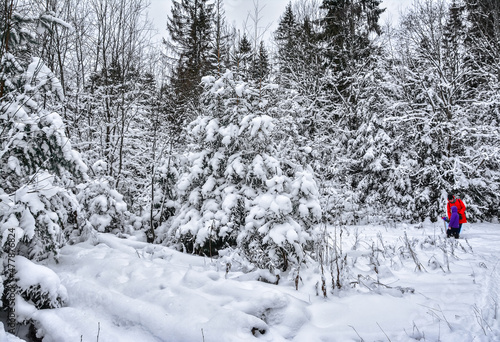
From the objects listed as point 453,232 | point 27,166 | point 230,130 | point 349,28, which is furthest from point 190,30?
point 453,232

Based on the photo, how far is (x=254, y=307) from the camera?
2.74 metres

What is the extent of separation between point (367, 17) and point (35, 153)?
58.3ft

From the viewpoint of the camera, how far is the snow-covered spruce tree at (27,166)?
2795mm

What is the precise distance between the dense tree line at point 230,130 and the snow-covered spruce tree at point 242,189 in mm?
31

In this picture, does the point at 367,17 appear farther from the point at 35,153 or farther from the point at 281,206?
the point at 35,153

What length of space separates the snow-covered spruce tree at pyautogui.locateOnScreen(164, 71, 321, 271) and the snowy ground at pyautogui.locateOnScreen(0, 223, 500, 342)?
0.77m

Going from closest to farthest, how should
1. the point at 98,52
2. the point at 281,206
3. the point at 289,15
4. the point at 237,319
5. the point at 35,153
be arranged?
the point at 237,319 → the point at 35,153 → the point at 281,206 → the point at 98,52 → the point at 289,15

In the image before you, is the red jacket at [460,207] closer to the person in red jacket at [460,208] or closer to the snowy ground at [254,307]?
the person in red jacket at [460,208]

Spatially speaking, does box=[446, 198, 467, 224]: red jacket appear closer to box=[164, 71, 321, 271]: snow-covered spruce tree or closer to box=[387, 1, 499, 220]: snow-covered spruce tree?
box=[387, 1, 499, 220]: snow-covered spruce tree

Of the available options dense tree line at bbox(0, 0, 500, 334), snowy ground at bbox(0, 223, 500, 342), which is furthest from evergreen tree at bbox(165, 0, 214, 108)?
snowy ground at bbox(0, 223, 500, 342)

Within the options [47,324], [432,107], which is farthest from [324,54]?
[47,324]

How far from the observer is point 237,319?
8.12 feet

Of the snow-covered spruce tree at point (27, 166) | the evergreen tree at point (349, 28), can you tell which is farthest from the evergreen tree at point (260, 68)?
the evergreen tree at point (349, 28)

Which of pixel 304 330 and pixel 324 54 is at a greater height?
pixel 324 54
